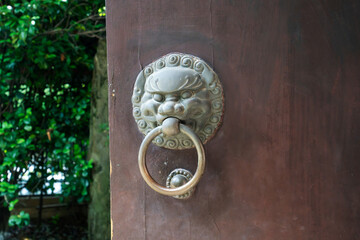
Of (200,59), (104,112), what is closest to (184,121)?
(200,59)

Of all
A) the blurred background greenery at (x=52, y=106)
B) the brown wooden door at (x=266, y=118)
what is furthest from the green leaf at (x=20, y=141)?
the brown wooden door at (x=266, y=118)

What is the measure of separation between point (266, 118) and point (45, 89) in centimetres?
188

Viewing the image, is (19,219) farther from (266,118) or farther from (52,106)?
(266,118)

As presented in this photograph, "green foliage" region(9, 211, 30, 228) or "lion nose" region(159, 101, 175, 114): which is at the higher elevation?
"lion nose" region(159, 101, 175, 114)

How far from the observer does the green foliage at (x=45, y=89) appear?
67.6 inches

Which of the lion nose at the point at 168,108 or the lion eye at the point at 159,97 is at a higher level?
the lion eye at the point at 159,97

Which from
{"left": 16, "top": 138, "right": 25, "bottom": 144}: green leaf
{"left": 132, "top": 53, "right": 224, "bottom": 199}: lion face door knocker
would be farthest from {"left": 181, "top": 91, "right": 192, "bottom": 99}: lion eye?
{"left": 16, "top": 138, "right": 25, "bottom": 144}: green leaf

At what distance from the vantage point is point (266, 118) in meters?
0.57

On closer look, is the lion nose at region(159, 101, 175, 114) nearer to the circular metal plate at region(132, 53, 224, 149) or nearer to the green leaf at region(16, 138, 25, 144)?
the circular metal plate at region(132, 53, 224, 149)

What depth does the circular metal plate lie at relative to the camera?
0.56m

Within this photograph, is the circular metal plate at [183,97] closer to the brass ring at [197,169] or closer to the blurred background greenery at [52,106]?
the brass ring at [197,169]

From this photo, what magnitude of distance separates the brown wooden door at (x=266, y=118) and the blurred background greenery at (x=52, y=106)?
1270mm

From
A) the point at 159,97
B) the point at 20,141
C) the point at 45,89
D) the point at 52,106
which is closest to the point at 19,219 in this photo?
the point at 20,141

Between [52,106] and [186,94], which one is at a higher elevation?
[52,106]
